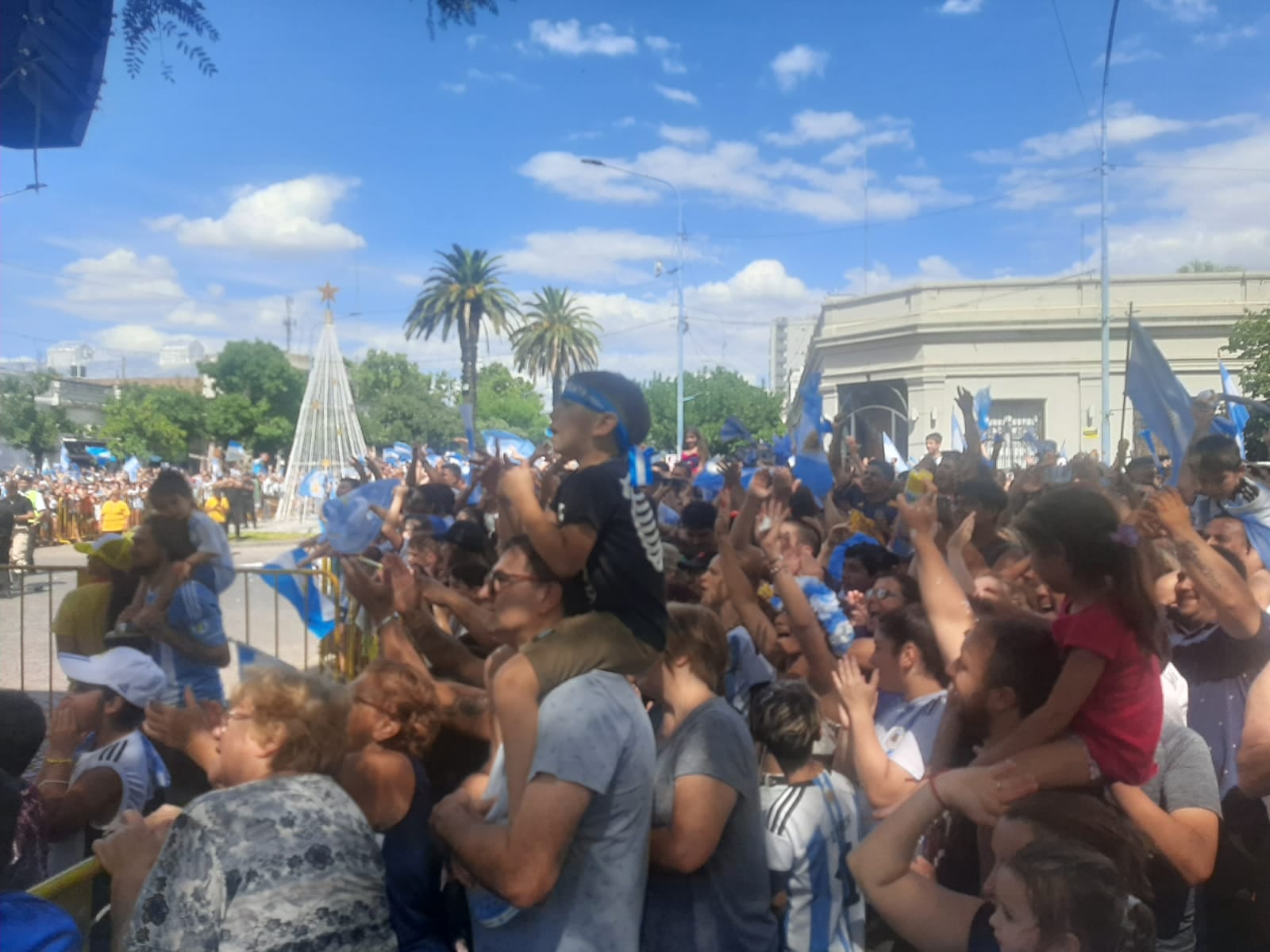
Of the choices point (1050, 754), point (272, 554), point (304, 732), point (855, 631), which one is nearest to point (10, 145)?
point (304, 732)

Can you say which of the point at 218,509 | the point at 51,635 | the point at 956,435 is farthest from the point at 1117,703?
the point at 218,509

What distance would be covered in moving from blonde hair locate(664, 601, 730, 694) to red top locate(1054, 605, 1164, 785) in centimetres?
94

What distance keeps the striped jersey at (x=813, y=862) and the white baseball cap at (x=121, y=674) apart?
236 cm

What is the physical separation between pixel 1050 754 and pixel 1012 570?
1.80m

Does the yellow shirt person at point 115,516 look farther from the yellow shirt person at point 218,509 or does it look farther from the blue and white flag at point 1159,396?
the blue and white flag at point 1159,396

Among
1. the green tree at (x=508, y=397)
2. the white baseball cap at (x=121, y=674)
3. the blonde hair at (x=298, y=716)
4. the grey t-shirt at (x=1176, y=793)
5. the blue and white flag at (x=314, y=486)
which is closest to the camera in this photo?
the blonde hair at (x=298, y=716)

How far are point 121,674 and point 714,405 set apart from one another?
37436mm

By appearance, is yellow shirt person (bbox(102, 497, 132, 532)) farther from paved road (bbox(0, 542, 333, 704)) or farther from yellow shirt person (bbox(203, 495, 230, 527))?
paved road (bbox(0, 542, 333, 704))

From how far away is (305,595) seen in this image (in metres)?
7.17

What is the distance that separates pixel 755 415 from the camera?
42312 mm

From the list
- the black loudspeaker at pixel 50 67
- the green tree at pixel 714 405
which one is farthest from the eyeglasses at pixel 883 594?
the green tree at pixel 714 405

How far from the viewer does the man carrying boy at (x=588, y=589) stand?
7.55ft

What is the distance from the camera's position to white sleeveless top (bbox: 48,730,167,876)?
11.3 feet

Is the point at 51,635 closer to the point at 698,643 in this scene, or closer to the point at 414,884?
the point at 414,884
